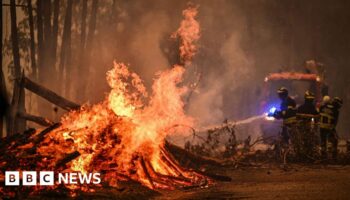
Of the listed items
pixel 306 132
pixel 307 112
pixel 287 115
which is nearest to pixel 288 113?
pixel 287 115

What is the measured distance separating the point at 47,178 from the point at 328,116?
826cm

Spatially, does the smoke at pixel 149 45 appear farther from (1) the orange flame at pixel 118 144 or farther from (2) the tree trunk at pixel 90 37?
(1) the orange flame at pixel 118 144

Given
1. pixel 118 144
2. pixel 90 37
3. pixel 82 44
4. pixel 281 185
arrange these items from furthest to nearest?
pixel 90 37
pixel 82 44
pixel 118 144
pixel 281 185

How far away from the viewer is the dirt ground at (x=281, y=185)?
8.26m

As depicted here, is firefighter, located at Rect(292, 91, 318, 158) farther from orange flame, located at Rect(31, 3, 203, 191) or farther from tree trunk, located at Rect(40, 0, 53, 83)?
tree trunk, located at Rect(40, 0, 53, 83)

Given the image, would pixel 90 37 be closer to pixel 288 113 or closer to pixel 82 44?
pixel 82 44

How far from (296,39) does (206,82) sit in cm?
730

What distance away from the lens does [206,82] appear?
1110 inches

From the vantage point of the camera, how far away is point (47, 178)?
8.33 metres

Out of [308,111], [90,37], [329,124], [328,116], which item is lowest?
[329,124]

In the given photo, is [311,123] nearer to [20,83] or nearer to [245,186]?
[245,186]

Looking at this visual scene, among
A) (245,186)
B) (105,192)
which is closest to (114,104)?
(105,192)

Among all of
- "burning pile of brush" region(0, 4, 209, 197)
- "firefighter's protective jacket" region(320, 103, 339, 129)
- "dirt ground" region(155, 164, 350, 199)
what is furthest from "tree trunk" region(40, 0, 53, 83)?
"firefighter's protective jacket" region(320, 103, 339, 129)

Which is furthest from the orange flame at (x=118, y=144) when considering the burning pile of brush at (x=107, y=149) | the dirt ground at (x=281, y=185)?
the dirt ground at (x=281, y=185)
